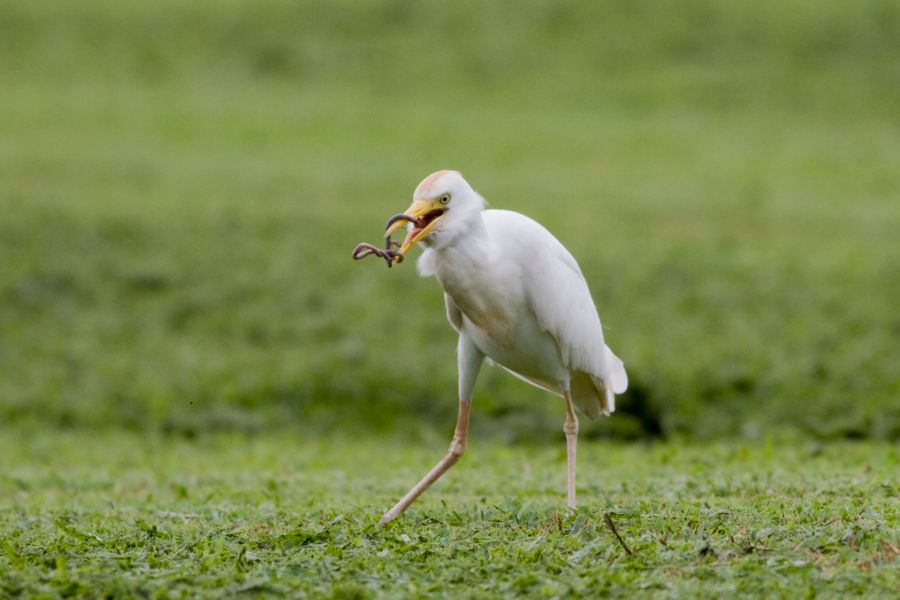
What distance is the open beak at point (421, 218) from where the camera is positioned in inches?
244

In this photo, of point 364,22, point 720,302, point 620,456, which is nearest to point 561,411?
point 620,456

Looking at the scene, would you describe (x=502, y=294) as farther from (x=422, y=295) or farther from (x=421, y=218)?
(x=422, y=295)

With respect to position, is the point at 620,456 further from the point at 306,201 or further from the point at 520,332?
the point at 306,201

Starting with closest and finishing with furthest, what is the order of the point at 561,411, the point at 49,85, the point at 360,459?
the point at 360,459, the point at 561,411, the point at 49,85

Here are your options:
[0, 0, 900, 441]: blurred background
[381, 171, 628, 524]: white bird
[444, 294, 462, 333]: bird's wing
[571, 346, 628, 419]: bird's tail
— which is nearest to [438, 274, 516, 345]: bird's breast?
[381, 171, 628, 524]: white bird

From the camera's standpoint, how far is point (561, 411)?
1310 centimetres

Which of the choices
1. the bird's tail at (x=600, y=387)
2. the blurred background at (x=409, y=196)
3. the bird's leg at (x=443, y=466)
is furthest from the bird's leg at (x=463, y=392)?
the blurred background at (x=409, y=196)

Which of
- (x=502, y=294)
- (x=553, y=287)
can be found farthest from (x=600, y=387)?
(x=502, y=294)

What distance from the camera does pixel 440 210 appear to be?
6.36m

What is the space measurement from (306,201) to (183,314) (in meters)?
4.46

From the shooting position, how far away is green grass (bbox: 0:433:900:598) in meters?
5.64

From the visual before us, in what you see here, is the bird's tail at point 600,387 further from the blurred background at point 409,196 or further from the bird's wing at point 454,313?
the blurred background at point 409,196

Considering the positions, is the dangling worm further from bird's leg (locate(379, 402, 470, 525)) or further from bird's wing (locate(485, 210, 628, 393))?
bird's leg (locate(379, 402, 470, 525))

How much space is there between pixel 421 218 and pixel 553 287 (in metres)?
0.97
